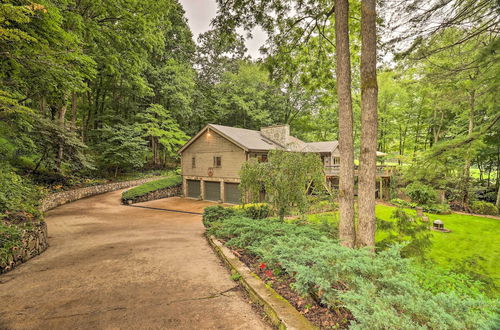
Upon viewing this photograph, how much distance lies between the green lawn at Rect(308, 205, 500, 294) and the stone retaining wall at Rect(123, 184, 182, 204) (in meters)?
14.1

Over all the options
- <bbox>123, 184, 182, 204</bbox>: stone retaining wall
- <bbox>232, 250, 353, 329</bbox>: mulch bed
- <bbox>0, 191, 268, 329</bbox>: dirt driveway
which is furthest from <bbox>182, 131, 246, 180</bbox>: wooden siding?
<bbox>232, 250, 353, 329</bbox>: mulch bed

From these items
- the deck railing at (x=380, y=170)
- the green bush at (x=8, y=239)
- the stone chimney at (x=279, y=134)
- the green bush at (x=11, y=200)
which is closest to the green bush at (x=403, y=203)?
the deck railing at (x=380, y=170)

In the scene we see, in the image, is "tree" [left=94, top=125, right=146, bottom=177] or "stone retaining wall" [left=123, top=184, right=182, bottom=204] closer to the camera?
"stone retaining wall" [left=123, top=184, right=182, bottom=204]

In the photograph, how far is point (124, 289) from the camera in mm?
4027

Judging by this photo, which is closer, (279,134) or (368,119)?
(368,119)

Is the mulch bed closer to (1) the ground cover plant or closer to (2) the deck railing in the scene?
(1) the ground cover plant

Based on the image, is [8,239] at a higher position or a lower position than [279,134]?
lower

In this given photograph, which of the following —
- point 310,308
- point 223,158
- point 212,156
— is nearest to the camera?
point 310,308

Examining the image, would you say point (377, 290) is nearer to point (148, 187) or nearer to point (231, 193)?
point (231, 193)

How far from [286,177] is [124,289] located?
17.8 feet

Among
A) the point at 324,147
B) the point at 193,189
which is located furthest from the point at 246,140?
the point at 324,147

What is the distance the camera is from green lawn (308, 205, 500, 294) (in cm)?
762

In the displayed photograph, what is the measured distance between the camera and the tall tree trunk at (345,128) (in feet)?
16.6

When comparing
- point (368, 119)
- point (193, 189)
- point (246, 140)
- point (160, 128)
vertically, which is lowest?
point (193, 189)
